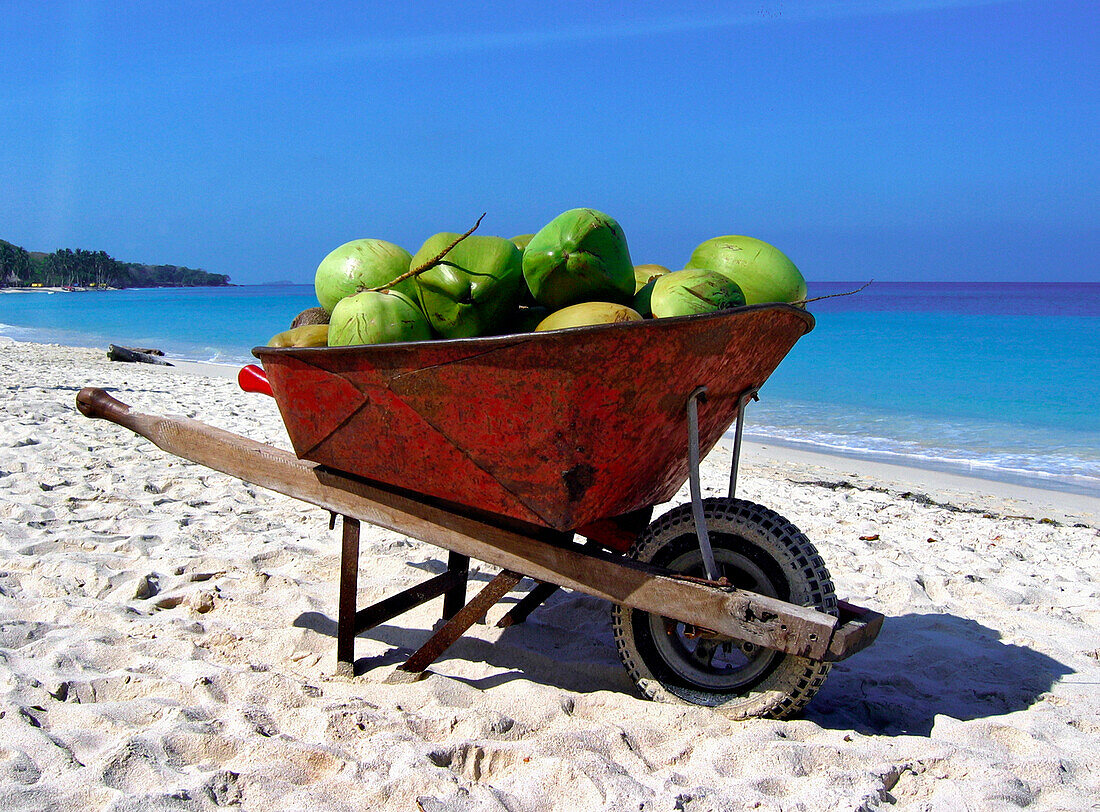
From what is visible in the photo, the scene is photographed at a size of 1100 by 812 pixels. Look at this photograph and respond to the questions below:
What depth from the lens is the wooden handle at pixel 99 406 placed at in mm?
2660

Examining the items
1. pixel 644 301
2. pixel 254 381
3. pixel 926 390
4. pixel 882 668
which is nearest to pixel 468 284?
pixel 644 301

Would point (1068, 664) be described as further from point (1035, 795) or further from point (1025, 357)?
point (1025, 357)

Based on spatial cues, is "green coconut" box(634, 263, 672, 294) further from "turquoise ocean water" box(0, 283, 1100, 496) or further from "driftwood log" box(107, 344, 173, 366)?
"driftwood log" box(107, 344, 173, 366)

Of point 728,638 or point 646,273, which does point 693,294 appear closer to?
point 646,273

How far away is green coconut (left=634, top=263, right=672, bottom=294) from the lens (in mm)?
2320

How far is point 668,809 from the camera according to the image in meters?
1.63

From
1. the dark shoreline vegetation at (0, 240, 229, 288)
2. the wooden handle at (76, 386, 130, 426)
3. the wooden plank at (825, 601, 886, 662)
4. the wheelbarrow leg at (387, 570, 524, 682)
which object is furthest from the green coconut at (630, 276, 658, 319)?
the dark shoreline vegetation at (0, 240, 229, 288)

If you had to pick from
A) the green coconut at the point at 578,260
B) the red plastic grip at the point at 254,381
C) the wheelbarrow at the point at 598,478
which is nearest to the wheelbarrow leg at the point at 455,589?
the wheelbarrow at the point at 598,478

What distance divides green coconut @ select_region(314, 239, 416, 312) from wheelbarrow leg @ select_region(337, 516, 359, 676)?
68 cm

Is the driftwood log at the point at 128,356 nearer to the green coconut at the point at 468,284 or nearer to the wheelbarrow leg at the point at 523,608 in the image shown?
the wheelbarrow leg at the point at 523,608

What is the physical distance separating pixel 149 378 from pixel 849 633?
10.9 metres

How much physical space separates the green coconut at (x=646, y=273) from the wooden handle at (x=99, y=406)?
175 centimetres

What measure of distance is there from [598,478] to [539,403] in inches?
9.8

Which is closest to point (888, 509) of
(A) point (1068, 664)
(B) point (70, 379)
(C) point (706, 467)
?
(C) point (706, 467)
